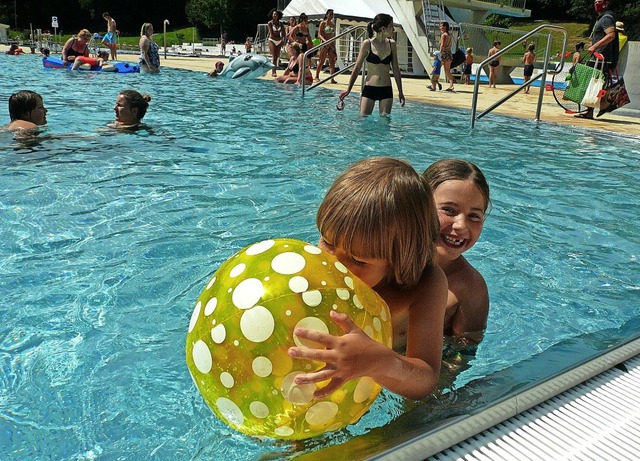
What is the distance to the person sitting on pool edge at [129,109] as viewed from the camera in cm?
798

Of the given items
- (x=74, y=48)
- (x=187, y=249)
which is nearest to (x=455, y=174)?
(x=187, y=249)

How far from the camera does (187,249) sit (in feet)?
13.1

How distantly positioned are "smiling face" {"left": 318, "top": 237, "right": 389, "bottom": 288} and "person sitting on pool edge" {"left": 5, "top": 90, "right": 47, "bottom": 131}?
21.9 feet

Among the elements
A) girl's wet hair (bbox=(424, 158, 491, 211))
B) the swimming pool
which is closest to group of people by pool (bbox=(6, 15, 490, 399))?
the swimming pool

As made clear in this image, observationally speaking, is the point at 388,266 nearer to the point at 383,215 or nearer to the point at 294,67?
the point at 383,215

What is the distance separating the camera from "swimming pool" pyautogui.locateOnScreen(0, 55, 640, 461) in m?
2.20

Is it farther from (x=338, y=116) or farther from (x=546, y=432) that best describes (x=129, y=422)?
(x=338, y=116)

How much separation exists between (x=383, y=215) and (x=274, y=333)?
1.46 feet

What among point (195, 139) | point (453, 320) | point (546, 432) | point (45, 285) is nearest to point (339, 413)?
point (546, 432)

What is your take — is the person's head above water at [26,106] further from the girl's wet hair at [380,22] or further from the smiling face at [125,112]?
the girl's wet hair at [380,22]

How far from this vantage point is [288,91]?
15.1m

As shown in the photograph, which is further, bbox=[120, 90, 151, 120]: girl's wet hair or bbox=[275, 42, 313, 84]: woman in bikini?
bbox=[275, 42, 313, 84]: woman in bikini

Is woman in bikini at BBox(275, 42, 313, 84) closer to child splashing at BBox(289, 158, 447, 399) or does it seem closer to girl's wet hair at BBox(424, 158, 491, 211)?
girl's wet hair at BBox(424, 158, 491, 211)

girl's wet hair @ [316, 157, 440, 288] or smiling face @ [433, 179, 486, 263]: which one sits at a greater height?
girl's wet hair @ [316, 157, 440, 288]
